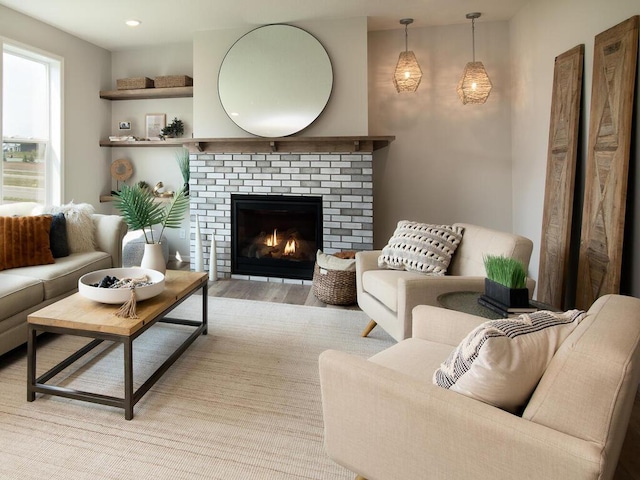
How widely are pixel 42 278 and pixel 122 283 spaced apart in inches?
32.8

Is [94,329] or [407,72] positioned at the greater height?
[407,72]

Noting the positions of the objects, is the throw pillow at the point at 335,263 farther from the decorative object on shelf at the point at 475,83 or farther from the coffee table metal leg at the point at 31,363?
the coffee table metal leg at the point at 31,363

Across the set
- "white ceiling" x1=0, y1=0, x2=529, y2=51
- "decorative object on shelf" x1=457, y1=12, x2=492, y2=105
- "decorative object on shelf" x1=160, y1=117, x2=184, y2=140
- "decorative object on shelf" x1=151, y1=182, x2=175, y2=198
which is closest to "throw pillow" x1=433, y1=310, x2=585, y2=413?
"decorative object on shelf" x1=457, y1=12, x2=492, y2=105

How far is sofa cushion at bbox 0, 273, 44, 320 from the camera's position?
2.30 m

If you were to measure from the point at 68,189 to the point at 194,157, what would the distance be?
1.47 m

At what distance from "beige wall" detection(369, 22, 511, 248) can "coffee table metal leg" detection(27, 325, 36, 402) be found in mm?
3269

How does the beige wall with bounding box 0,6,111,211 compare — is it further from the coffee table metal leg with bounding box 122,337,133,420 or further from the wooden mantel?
the coffee table metal leg with bounding box 122,337,133,420

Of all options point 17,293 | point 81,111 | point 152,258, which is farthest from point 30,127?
point 152,258

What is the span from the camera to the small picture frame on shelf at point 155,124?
487 cm

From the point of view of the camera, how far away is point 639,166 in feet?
7.30

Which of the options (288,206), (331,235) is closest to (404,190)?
(331,235)

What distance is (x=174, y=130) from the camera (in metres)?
4.72

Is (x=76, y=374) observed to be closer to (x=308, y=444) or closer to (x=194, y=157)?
(x=308, y=444)

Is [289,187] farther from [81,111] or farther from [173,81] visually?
[81,111]
